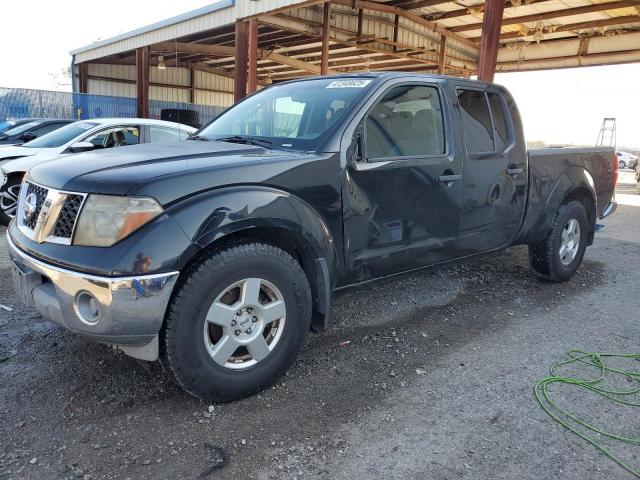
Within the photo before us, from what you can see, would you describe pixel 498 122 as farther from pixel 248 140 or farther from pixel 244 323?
pixel 244 323

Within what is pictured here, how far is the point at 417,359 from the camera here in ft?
11.2

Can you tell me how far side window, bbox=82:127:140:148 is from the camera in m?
7.60

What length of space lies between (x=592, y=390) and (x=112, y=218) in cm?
288

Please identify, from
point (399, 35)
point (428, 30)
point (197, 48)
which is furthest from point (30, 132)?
point (428, 30)

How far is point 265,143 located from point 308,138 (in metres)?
0.32

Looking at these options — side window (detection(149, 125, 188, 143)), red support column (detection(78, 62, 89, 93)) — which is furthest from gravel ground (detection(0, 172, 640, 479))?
red support column (detection(78, 62, 89, 93))

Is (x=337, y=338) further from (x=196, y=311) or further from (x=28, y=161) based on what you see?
(x=28, y=161)

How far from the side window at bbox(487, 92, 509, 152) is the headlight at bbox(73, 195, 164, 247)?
3004 mm

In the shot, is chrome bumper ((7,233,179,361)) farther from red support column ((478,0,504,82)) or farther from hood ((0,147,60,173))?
red support column ((478,0,504,82))

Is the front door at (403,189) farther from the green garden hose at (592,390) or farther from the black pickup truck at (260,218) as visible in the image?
the green garden hose at (592,390)

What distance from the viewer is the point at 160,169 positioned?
2543 mm

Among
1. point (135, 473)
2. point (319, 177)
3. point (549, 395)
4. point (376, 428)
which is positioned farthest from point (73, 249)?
point (549, 395)

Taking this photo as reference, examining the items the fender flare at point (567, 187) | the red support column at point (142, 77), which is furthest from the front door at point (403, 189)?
the red support column at point (142, 77)

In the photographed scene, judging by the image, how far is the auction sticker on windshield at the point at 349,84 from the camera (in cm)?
342
